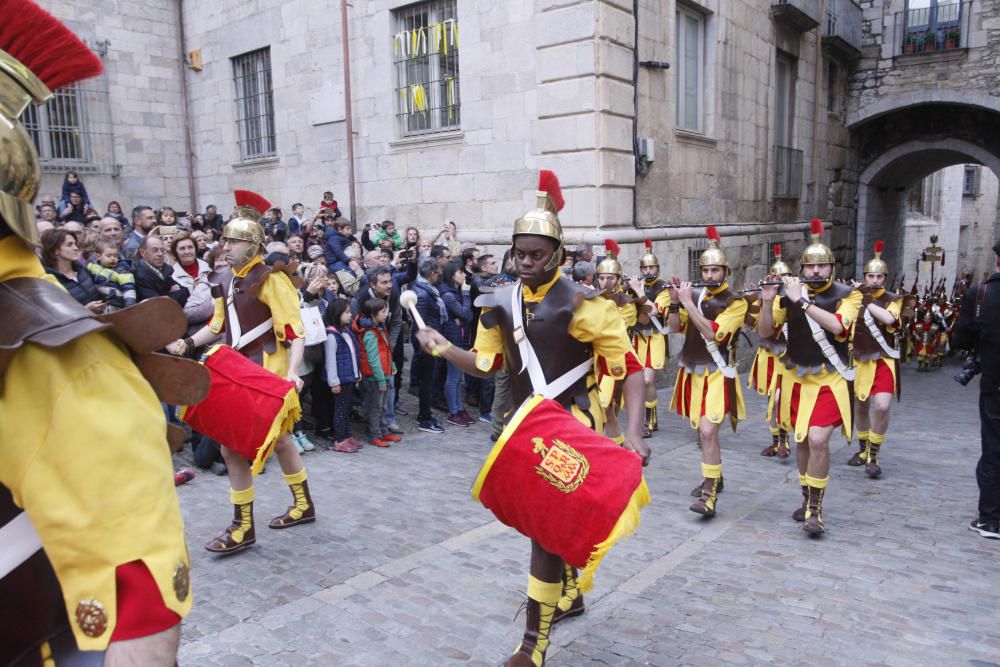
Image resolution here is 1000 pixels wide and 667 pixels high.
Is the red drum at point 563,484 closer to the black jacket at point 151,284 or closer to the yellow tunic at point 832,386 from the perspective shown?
the yellow tunic at point 832,386

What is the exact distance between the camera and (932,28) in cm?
1895

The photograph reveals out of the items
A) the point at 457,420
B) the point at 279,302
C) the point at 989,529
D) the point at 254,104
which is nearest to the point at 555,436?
the point at 279,302

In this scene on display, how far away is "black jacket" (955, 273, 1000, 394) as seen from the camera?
18.4ft

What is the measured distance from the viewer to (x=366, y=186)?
44.5ft

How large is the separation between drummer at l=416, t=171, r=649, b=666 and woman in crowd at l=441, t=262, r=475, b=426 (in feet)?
17.1

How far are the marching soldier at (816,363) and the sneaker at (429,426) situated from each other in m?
4.29

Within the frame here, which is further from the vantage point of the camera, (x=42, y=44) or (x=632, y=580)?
(x=632, y=580)

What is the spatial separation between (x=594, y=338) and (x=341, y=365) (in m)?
4.62

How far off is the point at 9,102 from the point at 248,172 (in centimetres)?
1517

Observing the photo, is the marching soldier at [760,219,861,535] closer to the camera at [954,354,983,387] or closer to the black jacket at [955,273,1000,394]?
the black jacket at [955,273,1000,394]

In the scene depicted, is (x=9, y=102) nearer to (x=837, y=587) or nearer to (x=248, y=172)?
(x=837, y=587)

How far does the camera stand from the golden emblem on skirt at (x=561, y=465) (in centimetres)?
325

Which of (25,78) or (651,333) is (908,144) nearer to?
(651,333)

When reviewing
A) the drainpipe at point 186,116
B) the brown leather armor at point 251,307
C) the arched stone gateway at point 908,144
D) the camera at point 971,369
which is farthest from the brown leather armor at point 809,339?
the arched stone gateway at point 908,144
